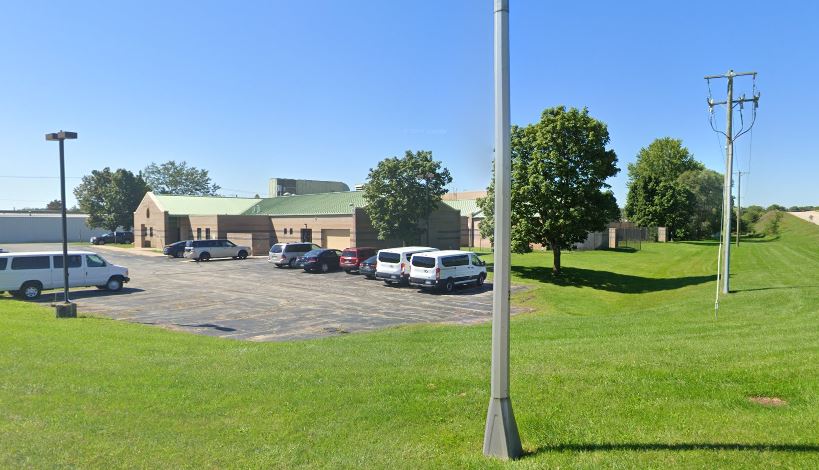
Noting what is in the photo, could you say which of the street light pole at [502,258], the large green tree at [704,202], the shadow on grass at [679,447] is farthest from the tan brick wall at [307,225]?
the large green tree at [704,202]

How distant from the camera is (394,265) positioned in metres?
28.7

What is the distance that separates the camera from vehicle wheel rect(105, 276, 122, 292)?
25703 millimetres

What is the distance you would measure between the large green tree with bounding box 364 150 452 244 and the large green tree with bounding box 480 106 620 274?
Result: 9191 mm

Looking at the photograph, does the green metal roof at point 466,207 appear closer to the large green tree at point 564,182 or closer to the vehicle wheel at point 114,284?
the large green tree at point 564,182

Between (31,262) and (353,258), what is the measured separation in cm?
1644

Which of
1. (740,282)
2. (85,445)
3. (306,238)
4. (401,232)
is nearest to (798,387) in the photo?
(85,445)

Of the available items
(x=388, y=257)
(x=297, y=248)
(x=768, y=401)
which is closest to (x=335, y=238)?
(x=297, y=248)

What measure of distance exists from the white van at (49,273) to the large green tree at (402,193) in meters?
17.7

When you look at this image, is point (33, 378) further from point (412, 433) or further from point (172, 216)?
point (172, 216)

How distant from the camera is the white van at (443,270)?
26.6 metres

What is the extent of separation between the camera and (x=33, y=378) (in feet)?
28.1

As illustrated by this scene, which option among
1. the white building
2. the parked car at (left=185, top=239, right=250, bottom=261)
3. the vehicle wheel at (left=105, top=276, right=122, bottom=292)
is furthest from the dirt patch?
the white building

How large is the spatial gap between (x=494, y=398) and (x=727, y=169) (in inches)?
837

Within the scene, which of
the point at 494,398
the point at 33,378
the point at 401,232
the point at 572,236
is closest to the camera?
the point at 494,398
